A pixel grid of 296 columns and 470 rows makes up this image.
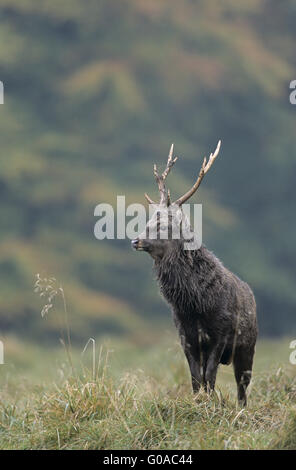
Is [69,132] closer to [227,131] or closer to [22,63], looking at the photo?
[22,63]

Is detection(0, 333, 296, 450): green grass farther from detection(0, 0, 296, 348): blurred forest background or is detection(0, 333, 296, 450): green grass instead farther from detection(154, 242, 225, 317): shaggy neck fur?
detection(0, 0, 296, 348): blurred forest background

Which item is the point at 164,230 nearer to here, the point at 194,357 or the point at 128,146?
the point at 194,357

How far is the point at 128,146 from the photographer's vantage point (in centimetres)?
2467

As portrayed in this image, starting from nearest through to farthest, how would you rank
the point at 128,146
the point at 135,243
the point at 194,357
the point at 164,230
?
the point at 135,243 → the point at 164,230 → the point at 194,357 → the point at 128,146

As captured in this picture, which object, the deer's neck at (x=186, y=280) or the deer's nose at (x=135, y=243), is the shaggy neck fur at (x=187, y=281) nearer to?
the deer's neck at (x=186, y=280)

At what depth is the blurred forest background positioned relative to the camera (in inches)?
841

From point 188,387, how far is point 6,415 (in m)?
1.92

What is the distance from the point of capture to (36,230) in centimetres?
2248

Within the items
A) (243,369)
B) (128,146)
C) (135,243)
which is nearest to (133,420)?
(135,243)

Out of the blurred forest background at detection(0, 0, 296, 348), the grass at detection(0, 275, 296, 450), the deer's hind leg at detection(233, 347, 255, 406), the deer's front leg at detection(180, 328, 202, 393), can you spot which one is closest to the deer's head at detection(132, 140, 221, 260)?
the deer's front leg at detection(180, 328, 202, 393)

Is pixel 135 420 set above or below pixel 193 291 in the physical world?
below

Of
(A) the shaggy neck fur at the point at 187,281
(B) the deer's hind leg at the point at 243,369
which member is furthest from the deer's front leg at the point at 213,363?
(B) the deer's hind leg at the point at 243,369

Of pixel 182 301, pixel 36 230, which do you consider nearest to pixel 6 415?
pixel 182 301

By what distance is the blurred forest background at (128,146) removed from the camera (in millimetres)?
21359
